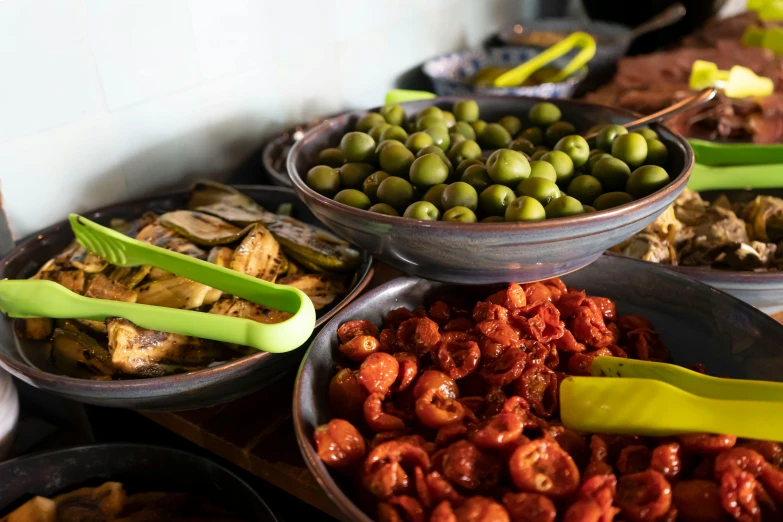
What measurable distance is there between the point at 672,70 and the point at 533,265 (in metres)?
1.38

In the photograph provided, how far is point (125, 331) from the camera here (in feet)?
2.39

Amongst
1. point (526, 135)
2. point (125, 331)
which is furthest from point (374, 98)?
point (125, 331)

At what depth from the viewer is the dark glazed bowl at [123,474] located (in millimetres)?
798

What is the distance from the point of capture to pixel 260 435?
81cm

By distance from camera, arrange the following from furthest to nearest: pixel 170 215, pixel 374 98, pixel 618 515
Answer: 1. pixel 374 98
2. pixel 170 215
3. pixel 618 515

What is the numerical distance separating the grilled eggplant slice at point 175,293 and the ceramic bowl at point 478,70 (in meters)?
0.89

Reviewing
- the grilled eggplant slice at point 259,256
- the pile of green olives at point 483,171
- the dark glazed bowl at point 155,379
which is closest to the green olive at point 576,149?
the pile of green olives at point 483,171

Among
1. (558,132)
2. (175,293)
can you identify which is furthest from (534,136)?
(175,293)

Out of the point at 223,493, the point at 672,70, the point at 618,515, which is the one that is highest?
the point at 672,70

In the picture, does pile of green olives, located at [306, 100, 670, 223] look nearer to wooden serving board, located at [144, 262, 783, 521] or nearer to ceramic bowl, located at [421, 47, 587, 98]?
wooden serving board, located at [144, 262, 783, 521]

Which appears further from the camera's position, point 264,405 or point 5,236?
point 5,236

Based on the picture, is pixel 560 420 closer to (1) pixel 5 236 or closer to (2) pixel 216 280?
(2) pixel 216 280

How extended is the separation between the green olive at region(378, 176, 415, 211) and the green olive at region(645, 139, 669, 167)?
1.16 feet

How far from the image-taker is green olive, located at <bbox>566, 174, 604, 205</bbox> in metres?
0.81
